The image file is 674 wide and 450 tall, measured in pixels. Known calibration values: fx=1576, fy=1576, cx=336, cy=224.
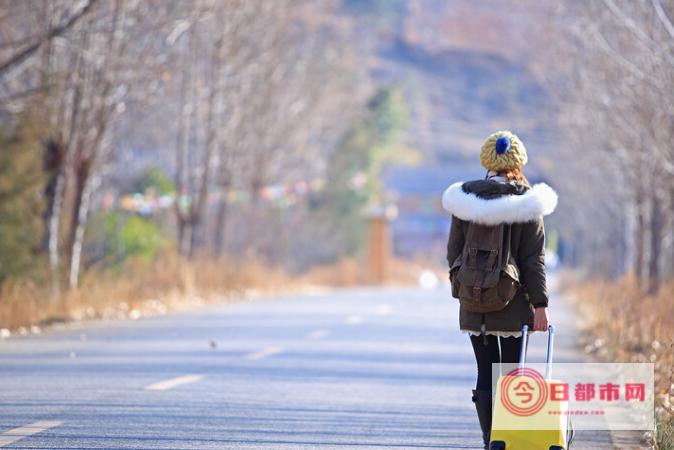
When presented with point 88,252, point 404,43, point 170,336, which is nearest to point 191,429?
point 170,336

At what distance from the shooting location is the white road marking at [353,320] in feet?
80.6

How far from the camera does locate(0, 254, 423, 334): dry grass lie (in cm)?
2175

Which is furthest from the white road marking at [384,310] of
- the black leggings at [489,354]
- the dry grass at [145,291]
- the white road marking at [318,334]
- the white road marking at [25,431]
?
the black leggings at [489,354]

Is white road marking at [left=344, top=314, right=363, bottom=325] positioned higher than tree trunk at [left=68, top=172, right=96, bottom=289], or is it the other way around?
tree trunk at [left=68, top=172, right=96, bottom=289]

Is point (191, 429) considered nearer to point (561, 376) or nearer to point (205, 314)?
point (561, 376)

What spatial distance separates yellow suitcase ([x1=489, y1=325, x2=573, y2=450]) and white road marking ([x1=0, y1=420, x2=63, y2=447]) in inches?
119

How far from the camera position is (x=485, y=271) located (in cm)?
837

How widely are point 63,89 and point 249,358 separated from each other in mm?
9106

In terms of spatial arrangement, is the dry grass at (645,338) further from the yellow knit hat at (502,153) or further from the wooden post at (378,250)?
the wooden post at (378,250)

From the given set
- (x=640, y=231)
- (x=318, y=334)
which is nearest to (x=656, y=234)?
(x=640, y=231)

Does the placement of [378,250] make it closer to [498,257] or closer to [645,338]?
[645,338]

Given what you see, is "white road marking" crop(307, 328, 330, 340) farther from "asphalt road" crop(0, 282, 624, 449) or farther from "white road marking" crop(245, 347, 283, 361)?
"white road marking" crop(245, 347, 283, 361)

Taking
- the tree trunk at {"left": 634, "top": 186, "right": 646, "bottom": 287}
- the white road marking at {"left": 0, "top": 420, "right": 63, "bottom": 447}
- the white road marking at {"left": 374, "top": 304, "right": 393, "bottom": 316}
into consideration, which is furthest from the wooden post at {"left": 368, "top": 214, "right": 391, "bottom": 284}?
the white road marking at {"left": 0, "top": 420, "right": 63, "bottom": 447}

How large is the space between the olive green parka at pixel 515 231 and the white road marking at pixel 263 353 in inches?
320
